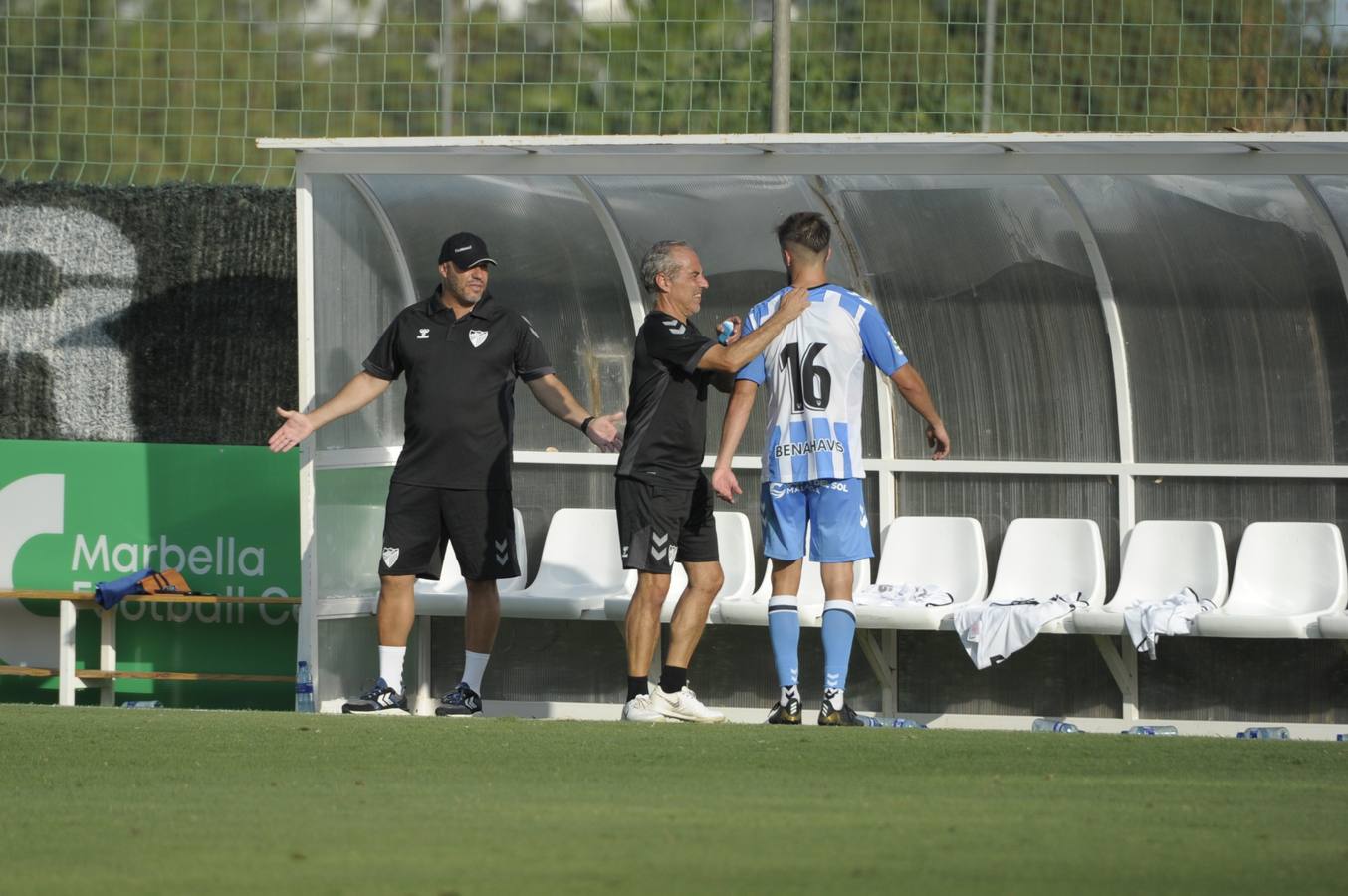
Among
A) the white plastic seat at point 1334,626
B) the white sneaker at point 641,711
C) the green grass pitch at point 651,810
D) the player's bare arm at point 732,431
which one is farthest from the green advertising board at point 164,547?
the white plastic seat at point 1334,626

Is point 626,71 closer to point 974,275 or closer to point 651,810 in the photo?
point 974,275

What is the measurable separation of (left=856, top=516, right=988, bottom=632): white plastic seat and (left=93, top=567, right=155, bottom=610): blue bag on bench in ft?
11.9

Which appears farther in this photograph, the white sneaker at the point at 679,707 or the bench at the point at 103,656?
the bench at the point at 103,656

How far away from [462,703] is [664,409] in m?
1.52

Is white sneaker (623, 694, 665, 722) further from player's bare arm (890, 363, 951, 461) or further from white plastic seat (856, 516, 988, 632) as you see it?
white plastic seat (856, 516, 988, 632)

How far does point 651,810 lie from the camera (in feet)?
15.0

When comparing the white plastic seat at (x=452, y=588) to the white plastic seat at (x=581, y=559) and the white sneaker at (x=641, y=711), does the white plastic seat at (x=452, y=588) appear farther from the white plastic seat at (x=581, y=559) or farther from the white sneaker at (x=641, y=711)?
the white sneaker at (x=641, y=711)

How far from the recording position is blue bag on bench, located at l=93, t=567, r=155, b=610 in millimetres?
9164

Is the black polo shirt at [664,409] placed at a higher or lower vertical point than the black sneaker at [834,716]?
higher

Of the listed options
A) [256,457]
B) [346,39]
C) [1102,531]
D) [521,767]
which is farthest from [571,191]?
[346,39]

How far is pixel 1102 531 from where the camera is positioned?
28.7ft

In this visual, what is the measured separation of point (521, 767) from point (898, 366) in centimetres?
212

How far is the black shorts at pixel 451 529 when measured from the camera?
23.6 ft

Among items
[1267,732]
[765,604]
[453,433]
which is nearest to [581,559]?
[765,604]
